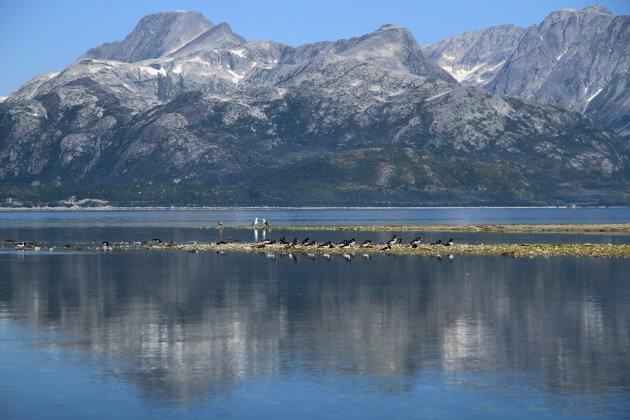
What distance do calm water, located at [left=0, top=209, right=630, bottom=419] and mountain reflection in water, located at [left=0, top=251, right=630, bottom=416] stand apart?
0.46 feet

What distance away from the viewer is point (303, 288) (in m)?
68.4

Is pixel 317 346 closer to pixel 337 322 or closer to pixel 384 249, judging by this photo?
pixel 337 322

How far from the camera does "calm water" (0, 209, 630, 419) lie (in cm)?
3059

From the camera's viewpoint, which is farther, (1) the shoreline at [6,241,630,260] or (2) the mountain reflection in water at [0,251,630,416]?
(1) the shoreline at [6,241,630,260]

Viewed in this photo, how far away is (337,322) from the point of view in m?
49.3

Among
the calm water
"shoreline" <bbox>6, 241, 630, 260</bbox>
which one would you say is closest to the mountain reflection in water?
the calm water

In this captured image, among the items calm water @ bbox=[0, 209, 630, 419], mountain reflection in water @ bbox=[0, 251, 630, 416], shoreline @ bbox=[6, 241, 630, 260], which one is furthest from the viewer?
shoreline @ bbox=[6, 241, 630, 260]

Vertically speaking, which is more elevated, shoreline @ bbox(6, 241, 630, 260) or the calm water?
shoreline @ bbox(6, 241, 630, 260)

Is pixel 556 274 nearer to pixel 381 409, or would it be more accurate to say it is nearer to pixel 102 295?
pixel 102 295

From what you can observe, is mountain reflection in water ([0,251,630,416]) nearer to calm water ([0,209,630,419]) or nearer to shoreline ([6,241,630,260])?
calm water ([0,209,630,419])

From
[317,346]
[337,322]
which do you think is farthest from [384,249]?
[317,346]

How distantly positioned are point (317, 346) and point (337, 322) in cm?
810

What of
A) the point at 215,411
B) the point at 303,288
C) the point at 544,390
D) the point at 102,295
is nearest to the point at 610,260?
the point at 303,288

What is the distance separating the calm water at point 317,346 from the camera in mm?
30594
